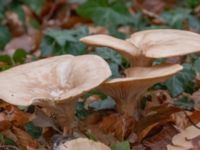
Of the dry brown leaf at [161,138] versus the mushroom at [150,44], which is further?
the dry brown leaf at [161,138]

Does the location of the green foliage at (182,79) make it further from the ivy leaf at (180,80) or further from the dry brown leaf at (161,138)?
the dry brown leaf at (161,138)

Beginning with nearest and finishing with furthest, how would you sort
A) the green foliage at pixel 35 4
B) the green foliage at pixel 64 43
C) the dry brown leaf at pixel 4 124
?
the dry brown leaf at pixel 4 124 → the green foliage at pixel 64 43 → the green foliage at pixel 35 4

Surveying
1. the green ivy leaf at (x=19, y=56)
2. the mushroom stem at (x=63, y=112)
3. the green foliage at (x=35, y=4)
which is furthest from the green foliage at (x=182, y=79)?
the green foliage at (x=35, y=4)

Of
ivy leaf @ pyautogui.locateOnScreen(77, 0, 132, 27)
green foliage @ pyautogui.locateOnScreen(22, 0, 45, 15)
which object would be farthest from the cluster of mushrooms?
green foliage @ pyautogui.locateOnScreen(22, 0, 45, 15)

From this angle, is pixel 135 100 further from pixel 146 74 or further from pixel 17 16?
pixel 17 16

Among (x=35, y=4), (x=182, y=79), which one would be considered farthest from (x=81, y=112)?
(x=35, y=4)

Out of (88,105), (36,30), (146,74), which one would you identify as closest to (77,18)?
(36,30)

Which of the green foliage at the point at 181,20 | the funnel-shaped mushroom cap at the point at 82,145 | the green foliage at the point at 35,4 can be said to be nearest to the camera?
the funnel-shaped mushroom cap at the point at 82,145
